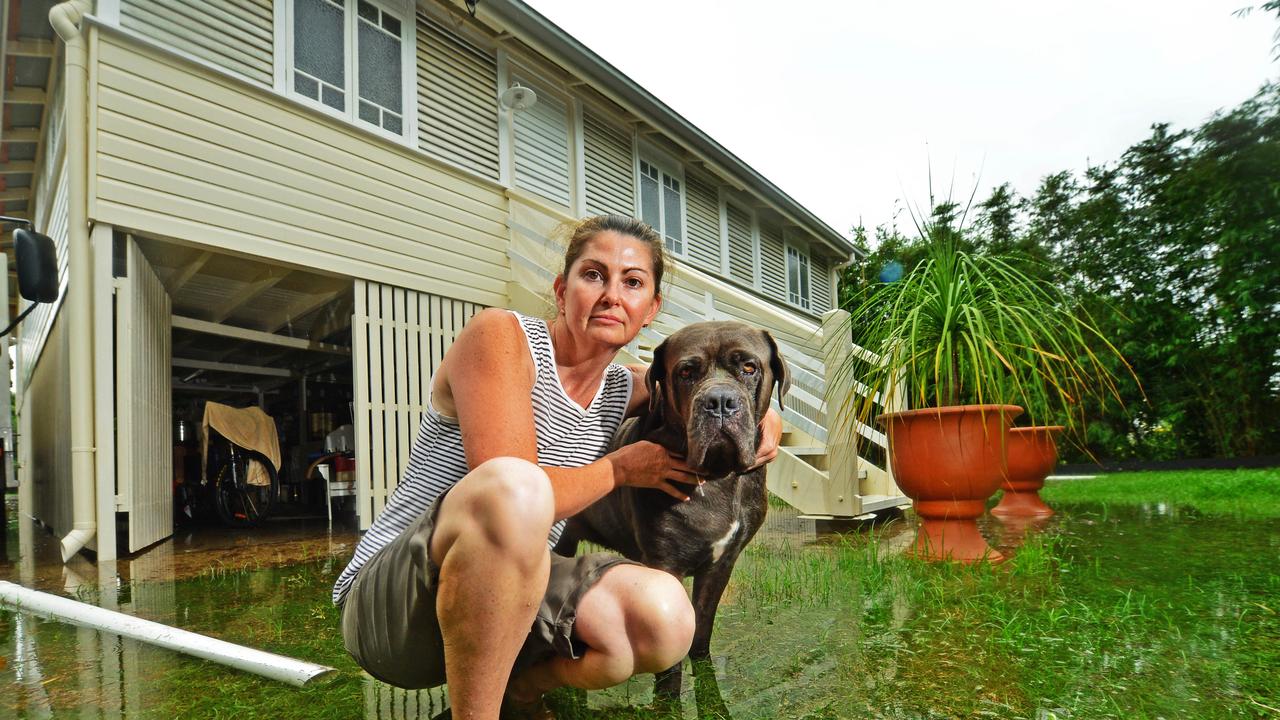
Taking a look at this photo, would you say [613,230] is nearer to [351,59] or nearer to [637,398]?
[637,398]

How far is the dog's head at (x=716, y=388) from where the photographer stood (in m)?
1.75

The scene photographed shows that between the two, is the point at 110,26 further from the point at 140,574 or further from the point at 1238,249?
the point at 1238,249

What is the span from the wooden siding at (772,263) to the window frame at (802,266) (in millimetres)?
185

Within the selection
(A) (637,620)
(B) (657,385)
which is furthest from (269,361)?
(A) (637,620)

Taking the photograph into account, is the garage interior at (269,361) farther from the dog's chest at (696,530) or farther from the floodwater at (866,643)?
the dog's chest at (696,530)

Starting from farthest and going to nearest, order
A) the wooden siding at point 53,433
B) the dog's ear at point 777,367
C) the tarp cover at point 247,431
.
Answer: the tarp cover at point 247,431
the wooden siding at point 53,433
the dog's ear at point 777,367

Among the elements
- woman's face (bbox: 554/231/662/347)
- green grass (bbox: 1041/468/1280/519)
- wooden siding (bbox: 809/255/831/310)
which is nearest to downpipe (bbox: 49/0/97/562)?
woman's face (bbox: 554/231/662/347)

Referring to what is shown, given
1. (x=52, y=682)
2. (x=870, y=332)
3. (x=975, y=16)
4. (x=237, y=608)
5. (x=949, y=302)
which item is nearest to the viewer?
(x=52, y=682)

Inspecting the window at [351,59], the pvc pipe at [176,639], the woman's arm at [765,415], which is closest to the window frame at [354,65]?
the window at [351,59]

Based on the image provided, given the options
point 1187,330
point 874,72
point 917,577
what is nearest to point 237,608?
point 917,577

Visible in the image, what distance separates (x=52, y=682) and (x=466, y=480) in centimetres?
188

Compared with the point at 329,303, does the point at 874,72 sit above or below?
above

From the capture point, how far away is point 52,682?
2.21 metres

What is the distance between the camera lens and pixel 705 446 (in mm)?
1753
